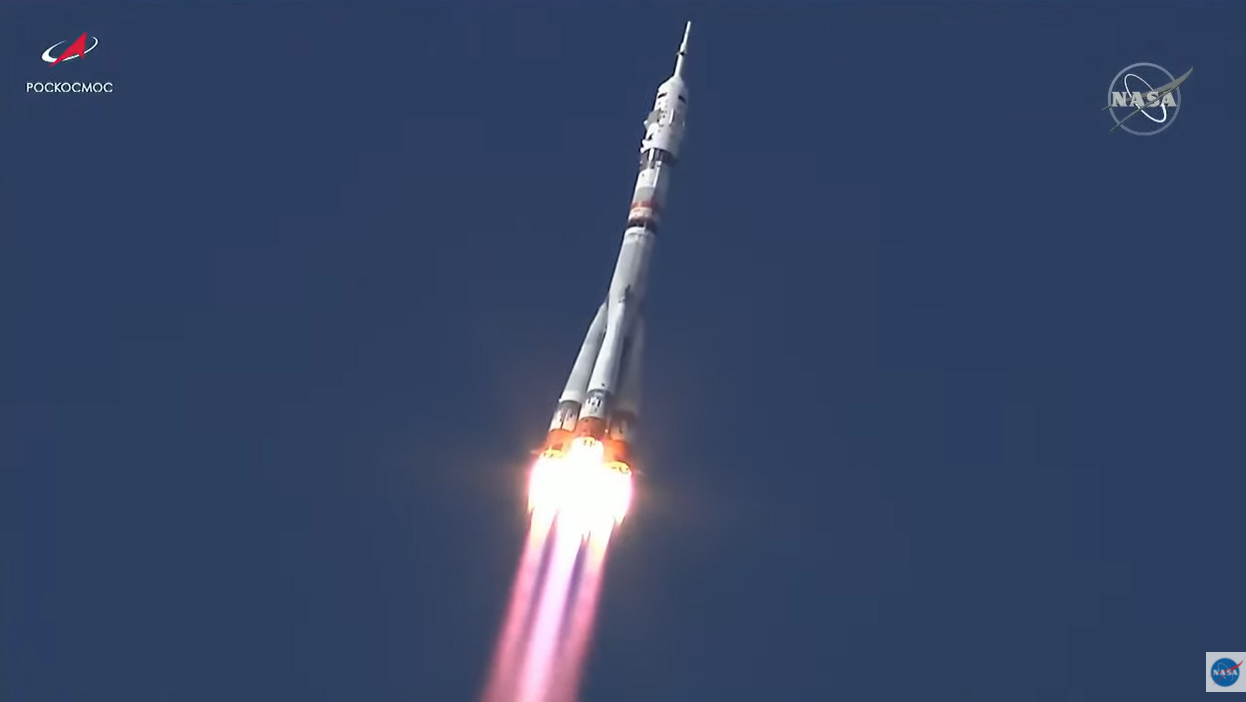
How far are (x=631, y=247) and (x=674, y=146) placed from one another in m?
6.20

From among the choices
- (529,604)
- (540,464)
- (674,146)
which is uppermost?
(674,146)

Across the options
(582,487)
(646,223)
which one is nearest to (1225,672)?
(582,487)

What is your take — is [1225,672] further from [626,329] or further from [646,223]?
[646,223]

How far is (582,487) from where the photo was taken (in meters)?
59.6

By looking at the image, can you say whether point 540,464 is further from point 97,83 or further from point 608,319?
point 97,83

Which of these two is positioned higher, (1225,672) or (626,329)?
(626,329)

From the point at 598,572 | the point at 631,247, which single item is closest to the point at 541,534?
the point at 598,572

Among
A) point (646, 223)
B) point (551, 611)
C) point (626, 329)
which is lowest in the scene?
point (551, 611)

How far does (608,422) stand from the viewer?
5984 cm

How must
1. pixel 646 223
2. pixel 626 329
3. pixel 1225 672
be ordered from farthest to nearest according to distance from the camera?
pixel 646 223 → pixel 626 329 → pixel 1225 672

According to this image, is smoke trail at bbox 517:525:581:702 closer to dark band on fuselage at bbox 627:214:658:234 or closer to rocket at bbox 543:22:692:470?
rocket at bbox 543:22:692:470

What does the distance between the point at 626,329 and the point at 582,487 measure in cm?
795

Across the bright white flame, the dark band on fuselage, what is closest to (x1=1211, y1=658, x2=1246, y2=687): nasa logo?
the bright white flame

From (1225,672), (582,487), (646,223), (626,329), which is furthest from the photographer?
(646,223)
